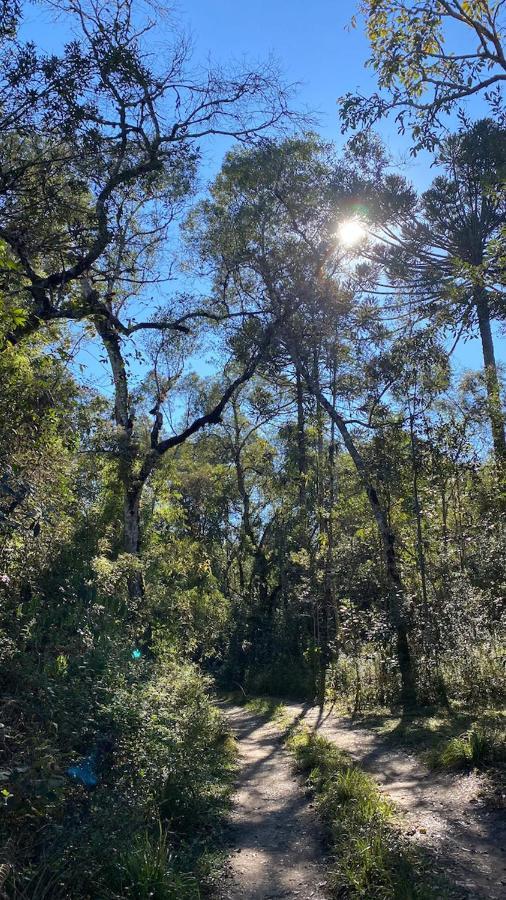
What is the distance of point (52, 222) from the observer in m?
7.17

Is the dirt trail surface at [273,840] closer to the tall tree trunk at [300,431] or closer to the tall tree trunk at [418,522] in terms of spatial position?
the tall tree trunk at [418,522]

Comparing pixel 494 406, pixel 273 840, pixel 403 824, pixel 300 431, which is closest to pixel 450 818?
pixel 403 824

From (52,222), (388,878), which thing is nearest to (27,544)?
(52,222)

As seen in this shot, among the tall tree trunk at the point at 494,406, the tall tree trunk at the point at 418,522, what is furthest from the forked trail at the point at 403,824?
the tall tree trunk at the point at 494,406

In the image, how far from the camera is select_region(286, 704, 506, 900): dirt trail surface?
15.5 feet

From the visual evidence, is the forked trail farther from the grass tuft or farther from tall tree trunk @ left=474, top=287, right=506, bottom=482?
tall tree trunk @ left=474, top=287, right=506, bottom=482

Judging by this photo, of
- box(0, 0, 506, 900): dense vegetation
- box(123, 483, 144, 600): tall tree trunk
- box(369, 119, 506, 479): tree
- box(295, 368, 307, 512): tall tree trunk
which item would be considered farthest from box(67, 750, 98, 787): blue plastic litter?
box(295, 368, 307, 512): tall tree trunk

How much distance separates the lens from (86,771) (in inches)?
203

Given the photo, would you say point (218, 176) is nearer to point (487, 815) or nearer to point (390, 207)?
point (390, 207)

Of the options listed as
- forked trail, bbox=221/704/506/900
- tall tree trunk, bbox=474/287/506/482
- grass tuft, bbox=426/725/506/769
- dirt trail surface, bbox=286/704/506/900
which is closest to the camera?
dirt trail surface, bbox=286/704/506/900

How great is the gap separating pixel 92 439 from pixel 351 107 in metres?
7.92

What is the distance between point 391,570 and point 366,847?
912cm

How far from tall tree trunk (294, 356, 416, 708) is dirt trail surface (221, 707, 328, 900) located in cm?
366

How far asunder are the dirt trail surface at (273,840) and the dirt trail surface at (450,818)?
884mm
